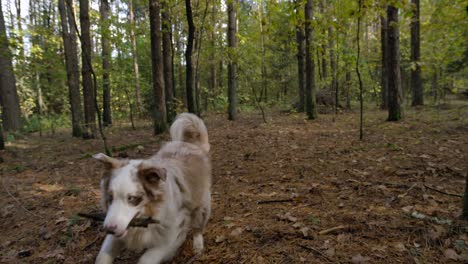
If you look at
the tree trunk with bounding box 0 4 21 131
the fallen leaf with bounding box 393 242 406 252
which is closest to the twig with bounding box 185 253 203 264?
the fallen leaf with bounding box 393 242 406 252

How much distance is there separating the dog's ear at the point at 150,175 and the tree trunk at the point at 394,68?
10.7 metres

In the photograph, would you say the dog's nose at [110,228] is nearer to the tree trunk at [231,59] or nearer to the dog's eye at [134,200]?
the dog's eye at [134,200]

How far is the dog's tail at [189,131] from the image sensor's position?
4289 millimetres

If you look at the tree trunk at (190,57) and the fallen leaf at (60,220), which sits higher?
the tree trunk at (190,57)

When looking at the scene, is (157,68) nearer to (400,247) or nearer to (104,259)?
(104,259)

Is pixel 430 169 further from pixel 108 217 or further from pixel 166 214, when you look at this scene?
pixel 108 217

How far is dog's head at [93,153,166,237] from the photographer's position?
94.4 inches

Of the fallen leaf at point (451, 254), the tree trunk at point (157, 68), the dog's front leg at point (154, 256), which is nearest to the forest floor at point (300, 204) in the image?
the fallen leaf at point (451, 254)

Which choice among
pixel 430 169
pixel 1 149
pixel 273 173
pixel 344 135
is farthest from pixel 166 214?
pixel 1 149

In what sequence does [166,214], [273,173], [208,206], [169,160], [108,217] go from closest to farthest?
1. [108,217]
2. [166,214]
3. [169,160]
4. [208,206]
5. [273,173]

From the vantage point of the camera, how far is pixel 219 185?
19.1 ft

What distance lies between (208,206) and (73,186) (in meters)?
3.66

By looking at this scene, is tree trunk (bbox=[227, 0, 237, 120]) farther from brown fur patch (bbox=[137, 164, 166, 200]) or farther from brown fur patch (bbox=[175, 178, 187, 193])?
brown fur patch (bbox=[137, 164, 166, 200])

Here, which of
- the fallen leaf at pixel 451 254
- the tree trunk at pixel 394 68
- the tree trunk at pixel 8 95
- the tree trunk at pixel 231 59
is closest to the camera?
the fallen leaf at pixel 451 254
